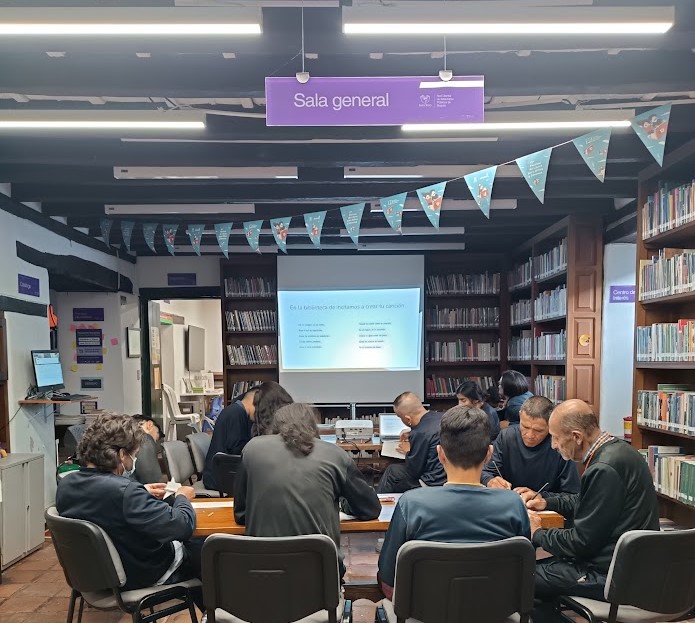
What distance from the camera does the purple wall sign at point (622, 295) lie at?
216 inches

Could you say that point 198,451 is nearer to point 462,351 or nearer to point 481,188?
point 481,188

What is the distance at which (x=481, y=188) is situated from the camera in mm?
4230

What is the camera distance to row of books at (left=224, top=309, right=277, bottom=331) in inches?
310

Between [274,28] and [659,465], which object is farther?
[659,465]

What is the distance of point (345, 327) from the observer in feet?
24.7

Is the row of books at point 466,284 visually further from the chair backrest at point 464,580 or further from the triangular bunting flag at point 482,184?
the chair backrest at point 464,580

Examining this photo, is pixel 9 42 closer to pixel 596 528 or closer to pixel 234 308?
pixel 596 528

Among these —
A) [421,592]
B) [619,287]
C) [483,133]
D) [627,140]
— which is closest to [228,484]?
[421,592]

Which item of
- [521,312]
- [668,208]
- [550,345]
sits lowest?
[550,345]

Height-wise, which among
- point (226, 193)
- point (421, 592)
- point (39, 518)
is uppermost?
point (226, 193)

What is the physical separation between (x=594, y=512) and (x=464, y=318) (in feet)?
19.1

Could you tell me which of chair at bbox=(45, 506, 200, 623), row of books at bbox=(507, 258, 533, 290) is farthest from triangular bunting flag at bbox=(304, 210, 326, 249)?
chair at bbox=(45, 506, 200, 623)

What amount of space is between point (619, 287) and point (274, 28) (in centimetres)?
434

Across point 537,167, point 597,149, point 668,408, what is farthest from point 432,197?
point 668,408
